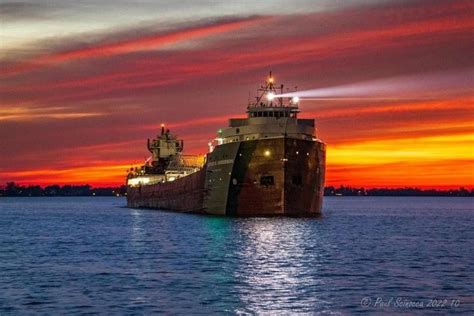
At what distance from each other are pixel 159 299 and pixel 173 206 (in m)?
97.4

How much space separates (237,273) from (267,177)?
44.2m

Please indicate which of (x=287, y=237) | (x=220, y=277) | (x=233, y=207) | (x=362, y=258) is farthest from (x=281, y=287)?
(x=233, y=207)

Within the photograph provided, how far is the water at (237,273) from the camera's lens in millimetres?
36781

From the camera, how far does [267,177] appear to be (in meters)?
91.4

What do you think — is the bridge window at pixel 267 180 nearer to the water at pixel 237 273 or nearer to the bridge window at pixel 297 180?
the bridge window at pixel 297 180

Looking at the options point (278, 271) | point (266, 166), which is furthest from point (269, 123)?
point (278, 271)

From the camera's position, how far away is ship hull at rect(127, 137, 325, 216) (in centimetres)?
9088

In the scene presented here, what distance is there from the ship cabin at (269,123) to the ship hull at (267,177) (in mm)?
2071

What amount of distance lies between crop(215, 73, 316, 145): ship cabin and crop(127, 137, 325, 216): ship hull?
207cm

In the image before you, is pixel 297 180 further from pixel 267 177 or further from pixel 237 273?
pixel 237 273

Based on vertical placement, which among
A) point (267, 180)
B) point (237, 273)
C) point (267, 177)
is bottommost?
point (237, 273)

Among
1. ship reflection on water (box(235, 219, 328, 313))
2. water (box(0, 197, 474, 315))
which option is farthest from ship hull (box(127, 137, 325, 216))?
water (box(0, 197, 474, 315))

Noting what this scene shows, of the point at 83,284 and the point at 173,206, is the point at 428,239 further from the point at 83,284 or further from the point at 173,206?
the point at 173,206

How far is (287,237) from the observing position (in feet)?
239
